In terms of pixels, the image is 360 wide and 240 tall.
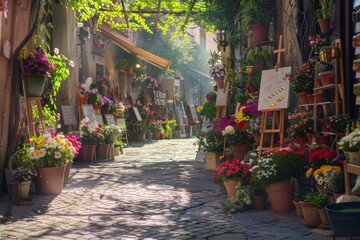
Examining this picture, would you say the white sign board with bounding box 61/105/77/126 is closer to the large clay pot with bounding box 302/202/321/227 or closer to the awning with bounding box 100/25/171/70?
the awning with bounding box 100/25/171/70

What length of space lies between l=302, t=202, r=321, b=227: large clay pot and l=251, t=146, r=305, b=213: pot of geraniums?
87 centimetres

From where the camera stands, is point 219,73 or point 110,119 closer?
point 219,73

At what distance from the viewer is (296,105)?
9.84m

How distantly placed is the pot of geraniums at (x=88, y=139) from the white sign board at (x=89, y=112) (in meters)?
0.79

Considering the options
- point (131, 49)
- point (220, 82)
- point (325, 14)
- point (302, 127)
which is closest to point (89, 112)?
point (220, 82)

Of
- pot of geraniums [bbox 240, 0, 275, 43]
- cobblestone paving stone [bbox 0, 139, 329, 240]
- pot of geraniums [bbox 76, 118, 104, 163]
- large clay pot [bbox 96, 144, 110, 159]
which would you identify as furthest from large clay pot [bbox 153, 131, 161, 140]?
pot of geraniums [bbox 240, 0, 275, 43]

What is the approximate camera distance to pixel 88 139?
45.0 ft

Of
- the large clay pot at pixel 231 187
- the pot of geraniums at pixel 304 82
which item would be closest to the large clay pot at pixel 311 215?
the large clay pot at pixel 231 187

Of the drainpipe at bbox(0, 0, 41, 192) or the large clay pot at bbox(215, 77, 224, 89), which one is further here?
Answer: the large clay pot at bbox(215, 77, 224, 89)

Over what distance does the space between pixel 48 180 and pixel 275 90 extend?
4104 millimetres

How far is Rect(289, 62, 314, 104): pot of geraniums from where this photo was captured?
8.23 m

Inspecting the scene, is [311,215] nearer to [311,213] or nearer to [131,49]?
[311,213]

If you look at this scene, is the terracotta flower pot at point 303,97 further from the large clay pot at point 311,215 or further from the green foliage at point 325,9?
the large clay pot at point 311,215

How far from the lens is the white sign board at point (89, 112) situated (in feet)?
48.4
